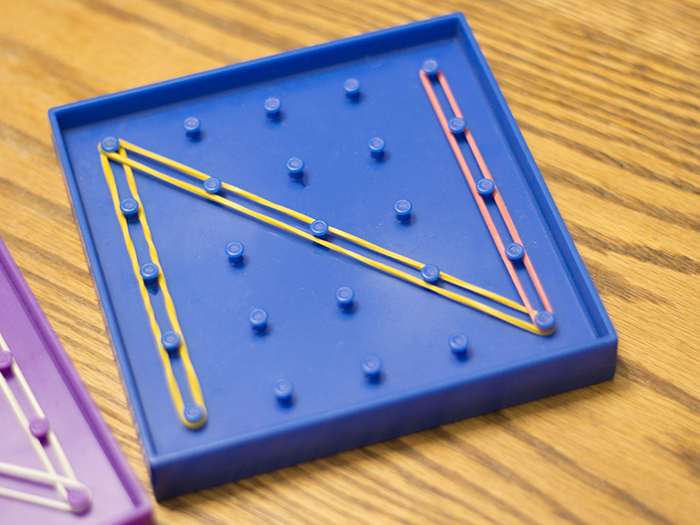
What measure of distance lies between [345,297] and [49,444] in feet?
0.95

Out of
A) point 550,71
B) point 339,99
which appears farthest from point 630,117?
point 339,99

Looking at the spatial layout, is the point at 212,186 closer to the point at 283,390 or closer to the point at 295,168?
the point at 295,168

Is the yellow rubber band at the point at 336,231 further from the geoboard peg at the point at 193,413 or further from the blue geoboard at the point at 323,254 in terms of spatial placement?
the geoboard peg at the point at 193,413

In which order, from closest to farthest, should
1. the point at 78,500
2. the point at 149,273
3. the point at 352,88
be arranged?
the point at 78,500, the point at 149,273, the point at 352,88

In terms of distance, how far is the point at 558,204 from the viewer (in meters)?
0.89

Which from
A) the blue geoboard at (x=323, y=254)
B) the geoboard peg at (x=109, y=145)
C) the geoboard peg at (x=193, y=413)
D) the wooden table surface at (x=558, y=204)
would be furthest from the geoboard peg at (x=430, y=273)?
the geoboard peg at (x=109, y=145)

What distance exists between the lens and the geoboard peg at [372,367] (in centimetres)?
77

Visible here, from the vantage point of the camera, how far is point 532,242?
846 millimetres

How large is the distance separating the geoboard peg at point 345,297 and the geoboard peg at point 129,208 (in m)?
0.21

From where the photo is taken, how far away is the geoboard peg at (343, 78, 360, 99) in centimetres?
93

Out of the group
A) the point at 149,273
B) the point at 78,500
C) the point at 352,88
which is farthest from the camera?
the point at 352,88

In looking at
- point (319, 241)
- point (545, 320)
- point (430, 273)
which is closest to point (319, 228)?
point (319, 241)

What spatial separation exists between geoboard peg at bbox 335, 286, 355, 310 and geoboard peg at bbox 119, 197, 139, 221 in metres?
0.21

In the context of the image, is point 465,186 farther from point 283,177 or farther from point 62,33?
point 62,33
